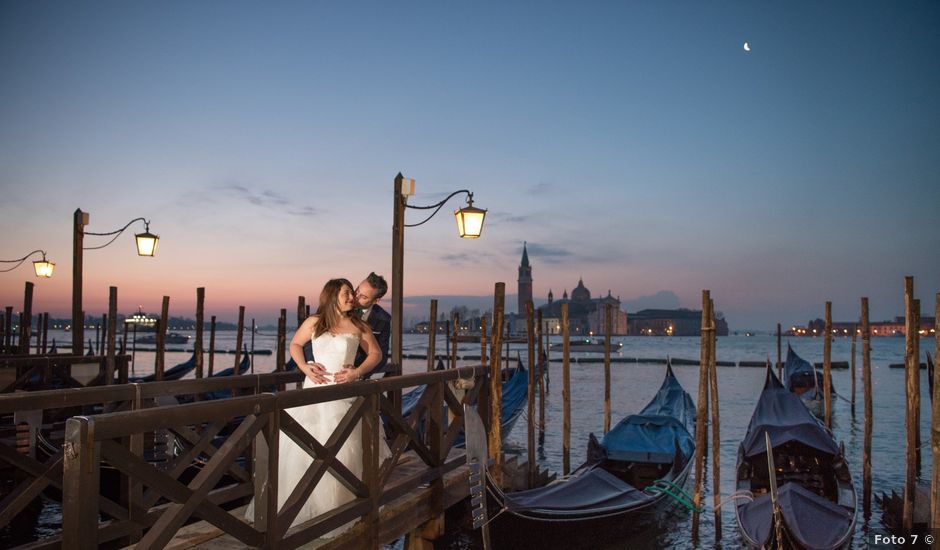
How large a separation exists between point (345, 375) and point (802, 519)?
4.23m

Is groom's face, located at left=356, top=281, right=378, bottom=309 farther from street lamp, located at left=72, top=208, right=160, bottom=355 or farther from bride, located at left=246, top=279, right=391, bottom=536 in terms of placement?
A: street lamp, located at left=72, top=208, right=160, bottom=355

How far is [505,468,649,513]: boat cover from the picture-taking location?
5446 mm

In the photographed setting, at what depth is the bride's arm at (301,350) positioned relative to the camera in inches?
141

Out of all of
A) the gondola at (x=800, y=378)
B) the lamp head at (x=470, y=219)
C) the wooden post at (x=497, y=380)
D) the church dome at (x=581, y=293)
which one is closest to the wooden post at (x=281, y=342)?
the wooden post at (x=497, y=380)

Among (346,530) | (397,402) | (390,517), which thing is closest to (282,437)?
(346,530)

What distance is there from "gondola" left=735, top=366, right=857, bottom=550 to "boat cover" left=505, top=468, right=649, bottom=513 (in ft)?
3.47

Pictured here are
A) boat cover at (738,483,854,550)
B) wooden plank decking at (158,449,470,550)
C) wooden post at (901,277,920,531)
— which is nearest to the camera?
wooden plank decking at (158,449,470,550)

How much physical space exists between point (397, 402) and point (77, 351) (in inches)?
191

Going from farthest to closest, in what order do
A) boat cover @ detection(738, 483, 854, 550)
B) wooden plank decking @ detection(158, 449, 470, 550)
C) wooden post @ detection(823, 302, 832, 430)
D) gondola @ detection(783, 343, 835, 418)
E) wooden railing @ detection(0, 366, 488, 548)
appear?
gondola @ detection(783, 343, 835, 418), wooden post @ detection(823, 302, 832, 430), boat cover @ detection(738, 483, 854, 550), wooden plank decking @ detection(158, 449, 470, 550), wooden railing @ detection(0, 366, 488, 548)

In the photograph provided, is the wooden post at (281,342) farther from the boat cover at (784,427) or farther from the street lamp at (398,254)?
the boat cover at (784,427)

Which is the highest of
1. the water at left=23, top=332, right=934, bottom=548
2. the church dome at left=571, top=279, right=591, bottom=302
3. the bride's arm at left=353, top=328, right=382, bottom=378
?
the church dome at left=571, top=279, right=591, bottom=302

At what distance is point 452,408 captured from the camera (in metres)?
4.67

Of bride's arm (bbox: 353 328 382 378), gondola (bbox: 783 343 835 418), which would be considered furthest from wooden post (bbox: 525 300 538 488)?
gondola (bbox: 783 343 835 418)

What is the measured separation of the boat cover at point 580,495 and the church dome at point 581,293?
155 m
